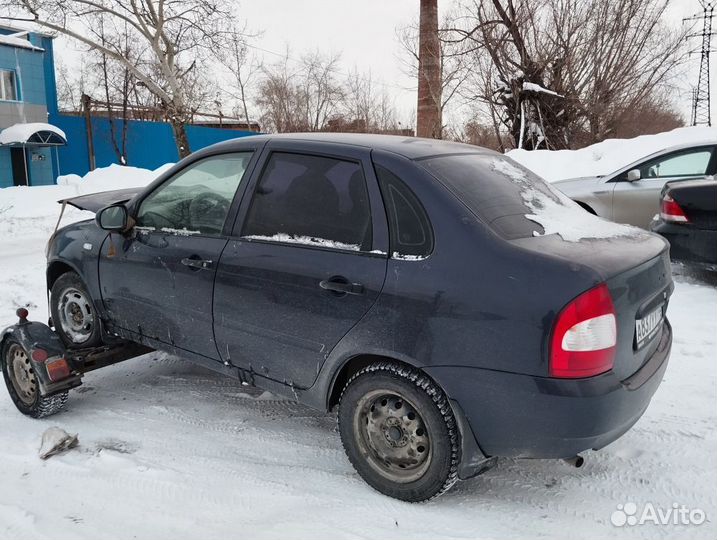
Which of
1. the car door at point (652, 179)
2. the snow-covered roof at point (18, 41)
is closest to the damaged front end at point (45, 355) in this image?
the car door at point (652, 179)

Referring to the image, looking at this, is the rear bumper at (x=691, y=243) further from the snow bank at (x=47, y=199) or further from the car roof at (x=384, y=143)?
the snow bank at (x=47, y=199)

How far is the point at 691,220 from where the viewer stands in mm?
6383

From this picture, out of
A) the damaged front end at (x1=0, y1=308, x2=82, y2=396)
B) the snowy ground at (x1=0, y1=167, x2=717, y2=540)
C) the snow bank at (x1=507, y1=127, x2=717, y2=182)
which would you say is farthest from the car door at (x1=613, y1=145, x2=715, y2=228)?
the damaged front end at (x1=0, y1=308, x2=82, y2=396)

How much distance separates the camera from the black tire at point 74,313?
430cm

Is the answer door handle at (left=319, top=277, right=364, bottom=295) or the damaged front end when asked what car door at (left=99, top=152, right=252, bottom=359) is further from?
door handle at (left=319, top=277, right=364, bottom=295)

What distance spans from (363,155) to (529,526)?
1.95 m

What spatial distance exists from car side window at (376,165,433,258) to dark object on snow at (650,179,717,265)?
490cm

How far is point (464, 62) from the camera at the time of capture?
764 inches

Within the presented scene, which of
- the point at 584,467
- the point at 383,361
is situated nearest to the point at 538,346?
the point at 383,361

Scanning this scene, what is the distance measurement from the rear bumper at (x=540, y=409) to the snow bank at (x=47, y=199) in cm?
1145

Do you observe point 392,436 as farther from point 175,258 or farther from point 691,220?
point 691,220

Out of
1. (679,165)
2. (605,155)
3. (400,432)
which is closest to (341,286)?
(400,432)

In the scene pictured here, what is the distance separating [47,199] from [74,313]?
45.7 feet

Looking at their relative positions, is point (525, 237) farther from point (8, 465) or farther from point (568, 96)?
point (568, 96)
